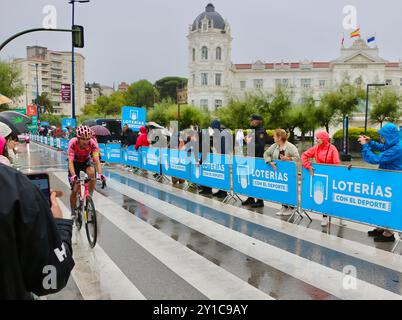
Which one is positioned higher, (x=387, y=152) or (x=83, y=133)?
(x=83, y=133)

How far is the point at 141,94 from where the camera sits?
403 ft

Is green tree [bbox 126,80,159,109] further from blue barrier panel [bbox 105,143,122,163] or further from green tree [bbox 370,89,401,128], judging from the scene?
blue barrier panel [bbox 105,143,122,163]

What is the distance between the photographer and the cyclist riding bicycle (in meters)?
7.41

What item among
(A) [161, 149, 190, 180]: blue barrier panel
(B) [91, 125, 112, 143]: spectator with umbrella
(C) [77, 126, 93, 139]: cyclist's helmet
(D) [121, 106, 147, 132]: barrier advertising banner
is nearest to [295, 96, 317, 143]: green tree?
(B) [91, 125, 112, 143]: spectator with umbrella

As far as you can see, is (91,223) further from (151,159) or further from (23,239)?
(151,159)

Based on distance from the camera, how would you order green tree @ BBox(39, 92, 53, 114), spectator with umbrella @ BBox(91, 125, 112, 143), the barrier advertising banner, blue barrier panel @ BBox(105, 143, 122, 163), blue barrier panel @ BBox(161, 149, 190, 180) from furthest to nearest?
green tree @ BBox(39, 92, 53, 114), the barrier advertising banner, spectator with umbrella @ BBox(91, 125, 112, 143), blue barrier panel @ BBox(105, 143, 122, 163), blue barrier panel @ BBox(161, 149, 190, 180)

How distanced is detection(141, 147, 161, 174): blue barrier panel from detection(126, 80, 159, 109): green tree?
106 meters

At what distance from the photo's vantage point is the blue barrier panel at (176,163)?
13.9 meters

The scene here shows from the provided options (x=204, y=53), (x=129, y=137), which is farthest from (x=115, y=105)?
(x=129, y=137)

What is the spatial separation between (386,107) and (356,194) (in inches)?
1520

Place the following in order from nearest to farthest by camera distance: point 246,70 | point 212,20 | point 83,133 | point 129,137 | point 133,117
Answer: point 83,133, point 129,137, point 133,117, point 212,20, point 246,70

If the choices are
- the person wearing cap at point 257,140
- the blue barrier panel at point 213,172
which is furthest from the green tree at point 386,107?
the person wearing cap at point 257,140

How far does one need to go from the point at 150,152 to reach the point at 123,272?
10960 millimetres

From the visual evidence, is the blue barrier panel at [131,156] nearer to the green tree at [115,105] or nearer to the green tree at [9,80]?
the green tree at [9,80]
